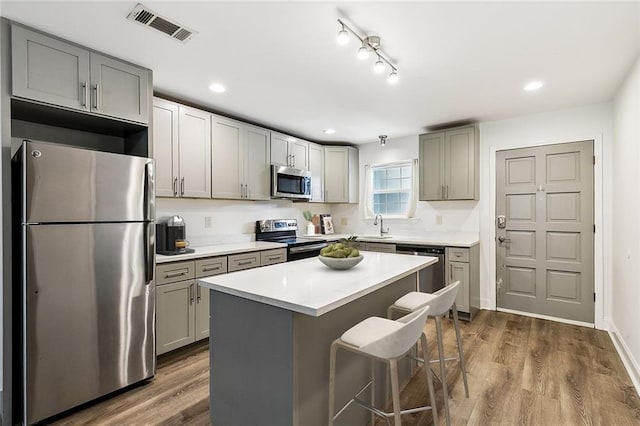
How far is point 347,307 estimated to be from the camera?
182 cm

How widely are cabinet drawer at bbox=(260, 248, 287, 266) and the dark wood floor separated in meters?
1.04

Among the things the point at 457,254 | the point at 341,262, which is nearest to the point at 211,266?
the point at 341,262

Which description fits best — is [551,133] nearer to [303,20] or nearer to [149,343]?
[303,20]

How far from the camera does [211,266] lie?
2.97m

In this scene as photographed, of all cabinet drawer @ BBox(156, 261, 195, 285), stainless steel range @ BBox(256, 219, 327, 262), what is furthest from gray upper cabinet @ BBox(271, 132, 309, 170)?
cabinet drawer @ BBox(156, 261, 195, 285)

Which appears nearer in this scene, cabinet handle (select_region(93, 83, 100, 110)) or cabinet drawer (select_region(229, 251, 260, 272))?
cabinet handle (select_region(93, 83, 100, 110))

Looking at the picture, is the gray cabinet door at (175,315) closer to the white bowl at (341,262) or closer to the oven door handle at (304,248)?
the oven door handle at (304,248)

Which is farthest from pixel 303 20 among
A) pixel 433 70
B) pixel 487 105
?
pixel 487 105

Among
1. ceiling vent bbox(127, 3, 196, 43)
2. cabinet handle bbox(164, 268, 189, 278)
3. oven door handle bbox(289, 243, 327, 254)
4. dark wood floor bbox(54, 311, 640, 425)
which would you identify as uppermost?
ceiling vent bbox(127, 3, 196, 43)

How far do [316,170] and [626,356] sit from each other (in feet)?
12.7

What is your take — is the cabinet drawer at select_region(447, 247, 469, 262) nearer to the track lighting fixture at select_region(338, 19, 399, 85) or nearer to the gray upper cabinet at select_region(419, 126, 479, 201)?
the gray upper cabinet at select_region(419, 126, 479, 201)

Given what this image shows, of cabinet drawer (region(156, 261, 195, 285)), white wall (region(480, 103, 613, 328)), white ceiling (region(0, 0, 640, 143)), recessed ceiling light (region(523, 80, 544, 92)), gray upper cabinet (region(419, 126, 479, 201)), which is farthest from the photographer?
gray upper cabinet (region(419, 126, 479, 201))

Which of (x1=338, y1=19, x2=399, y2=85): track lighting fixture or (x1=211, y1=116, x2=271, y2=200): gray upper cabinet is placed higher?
(x1=338, y1=19, x2=399, y2=85): track lighting fixture

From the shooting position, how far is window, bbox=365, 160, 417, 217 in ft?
15.6
